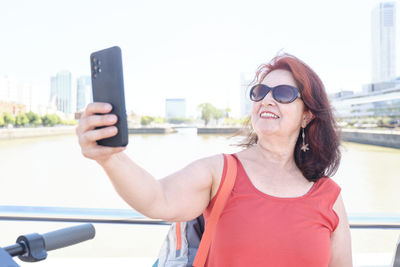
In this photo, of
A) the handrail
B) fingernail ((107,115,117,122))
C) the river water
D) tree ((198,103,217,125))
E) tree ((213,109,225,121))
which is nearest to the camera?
fingernail ((107,115,117,122))

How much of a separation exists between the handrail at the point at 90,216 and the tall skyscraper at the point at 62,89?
70.3m

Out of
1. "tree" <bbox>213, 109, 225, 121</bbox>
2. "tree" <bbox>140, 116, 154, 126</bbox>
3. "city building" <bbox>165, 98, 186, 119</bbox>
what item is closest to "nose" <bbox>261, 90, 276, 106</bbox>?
"tree" <bbox>213, 109, 225, 121</bbox>

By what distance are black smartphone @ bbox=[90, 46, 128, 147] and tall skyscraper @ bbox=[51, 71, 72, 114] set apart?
7115 centimetres

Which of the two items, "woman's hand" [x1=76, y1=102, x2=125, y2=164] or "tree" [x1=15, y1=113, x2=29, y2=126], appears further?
"tree" [x1=15, y1=113, x2=29, y2=126]

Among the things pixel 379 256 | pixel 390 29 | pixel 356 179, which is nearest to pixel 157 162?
pixel 356 179

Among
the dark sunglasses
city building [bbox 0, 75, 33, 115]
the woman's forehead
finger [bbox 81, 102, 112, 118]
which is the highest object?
city building [bbox 0, 75, 33, 115]

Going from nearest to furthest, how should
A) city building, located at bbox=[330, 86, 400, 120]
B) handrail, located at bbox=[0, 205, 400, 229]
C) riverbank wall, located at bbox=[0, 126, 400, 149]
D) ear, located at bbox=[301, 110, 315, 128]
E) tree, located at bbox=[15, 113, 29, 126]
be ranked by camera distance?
ear, located at bbox=[301, 110, 315, 128] < handrail, located at bbox=[0, 205, 400, 229] < riverbank wall, located at bbox=[0, 126, 400, 149] < tree, located at bbox=[15, 113, 29, 126] < city building, located at bbox=[330, 86, 400, 120]

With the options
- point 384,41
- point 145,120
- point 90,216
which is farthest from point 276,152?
point 384,41

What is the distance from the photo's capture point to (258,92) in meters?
1.02

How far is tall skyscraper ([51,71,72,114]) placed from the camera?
67812 millimetres

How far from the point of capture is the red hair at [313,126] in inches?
39.8

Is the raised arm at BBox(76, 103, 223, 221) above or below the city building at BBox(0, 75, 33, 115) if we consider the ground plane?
below

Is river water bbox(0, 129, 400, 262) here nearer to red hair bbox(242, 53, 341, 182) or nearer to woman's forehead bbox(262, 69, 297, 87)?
red hair bbox(242, 53, 341, 182)

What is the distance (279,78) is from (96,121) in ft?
2.05
